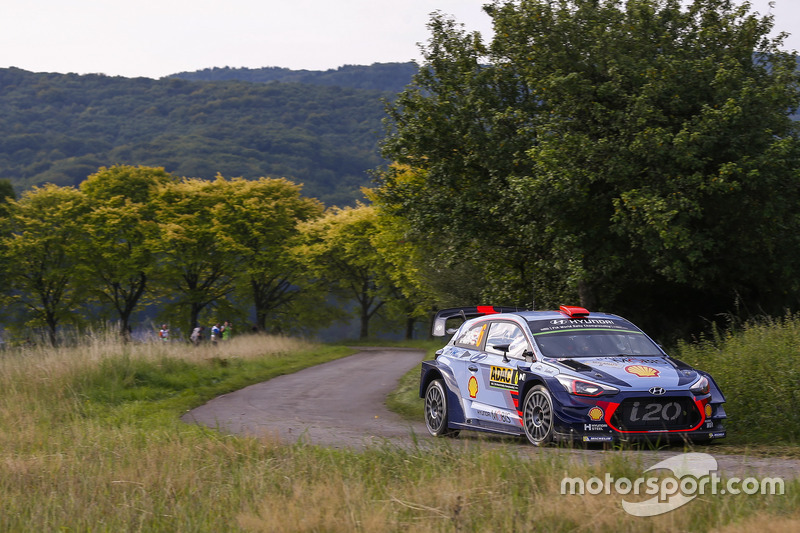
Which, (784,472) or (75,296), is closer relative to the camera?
(784,472)

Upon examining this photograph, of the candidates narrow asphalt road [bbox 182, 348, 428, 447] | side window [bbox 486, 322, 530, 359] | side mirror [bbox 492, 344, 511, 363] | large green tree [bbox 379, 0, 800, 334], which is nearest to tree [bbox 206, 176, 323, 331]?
narrow asphalt road [bbox 182, 348, 428, 447]

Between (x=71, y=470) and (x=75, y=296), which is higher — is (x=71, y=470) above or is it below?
above

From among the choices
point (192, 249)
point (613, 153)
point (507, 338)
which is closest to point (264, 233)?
point (192, 249)

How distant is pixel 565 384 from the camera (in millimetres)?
10266

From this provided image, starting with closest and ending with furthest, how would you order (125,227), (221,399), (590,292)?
(221,399)
(590,292)
(125,227)

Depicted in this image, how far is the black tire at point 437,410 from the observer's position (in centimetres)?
1253

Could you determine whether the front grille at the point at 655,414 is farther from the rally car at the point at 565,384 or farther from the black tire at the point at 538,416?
the black tire at the point at 538,416

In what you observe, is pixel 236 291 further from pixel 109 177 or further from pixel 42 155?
pixel 42 155

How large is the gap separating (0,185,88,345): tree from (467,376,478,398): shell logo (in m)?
56.3

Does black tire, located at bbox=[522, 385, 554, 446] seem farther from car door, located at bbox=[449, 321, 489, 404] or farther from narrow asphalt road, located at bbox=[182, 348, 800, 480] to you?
car door, located at bbox=[449, 321, 489, 404]

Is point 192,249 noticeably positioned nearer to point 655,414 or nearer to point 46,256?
point 46,256

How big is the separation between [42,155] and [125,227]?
13138 centimetres

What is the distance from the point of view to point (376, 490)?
294 inches

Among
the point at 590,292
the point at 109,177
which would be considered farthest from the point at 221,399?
the point at 109,177
